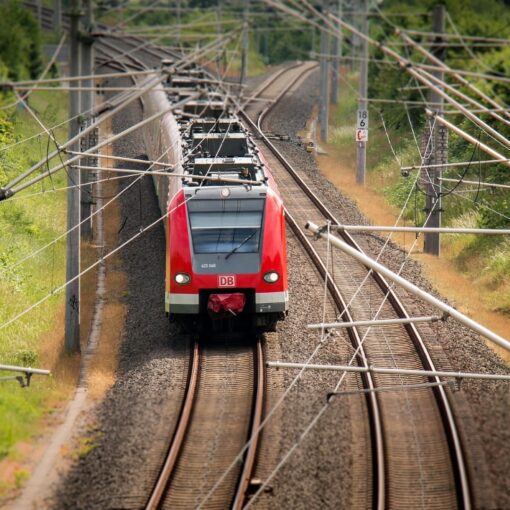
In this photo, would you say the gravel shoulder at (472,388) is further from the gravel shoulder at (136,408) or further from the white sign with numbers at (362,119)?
the gravel shoulder at (136,408)

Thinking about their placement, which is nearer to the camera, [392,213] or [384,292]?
[384,292]

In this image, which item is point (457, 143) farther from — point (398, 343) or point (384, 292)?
point (398, 343)

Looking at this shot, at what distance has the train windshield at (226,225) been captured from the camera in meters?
20.2

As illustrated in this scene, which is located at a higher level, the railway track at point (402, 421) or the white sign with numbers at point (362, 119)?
the white sign with numbers at point (362, 119)

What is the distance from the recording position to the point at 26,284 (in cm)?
2516

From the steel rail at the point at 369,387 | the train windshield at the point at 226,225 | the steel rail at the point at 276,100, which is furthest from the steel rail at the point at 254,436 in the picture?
the steel rail at the point at 276,100

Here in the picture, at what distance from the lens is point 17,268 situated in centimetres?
2605

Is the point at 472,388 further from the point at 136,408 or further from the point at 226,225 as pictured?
the point at 136,408

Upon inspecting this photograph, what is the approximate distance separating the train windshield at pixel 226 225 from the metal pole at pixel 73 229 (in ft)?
7.54

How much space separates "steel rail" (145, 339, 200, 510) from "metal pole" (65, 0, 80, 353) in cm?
250

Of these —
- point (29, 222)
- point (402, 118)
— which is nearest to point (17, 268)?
point (29, 222)

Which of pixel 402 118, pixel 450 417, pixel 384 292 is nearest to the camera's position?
pixel 450 417

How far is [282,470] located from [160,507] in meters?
1.81

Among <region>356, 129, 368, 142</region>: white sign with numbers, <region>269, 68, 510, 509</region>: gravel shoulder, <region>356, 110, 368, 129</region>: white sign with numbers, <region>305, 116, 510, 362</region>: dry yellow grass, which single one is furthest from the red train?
<region>356, 129, 368, 142</region>: white sign with numbers
